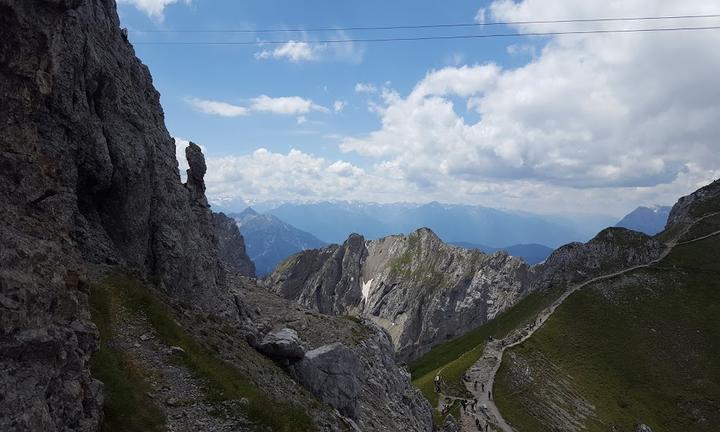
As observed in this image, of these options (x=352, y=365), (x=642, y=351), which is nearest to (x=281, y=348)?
(x=352, y=365)

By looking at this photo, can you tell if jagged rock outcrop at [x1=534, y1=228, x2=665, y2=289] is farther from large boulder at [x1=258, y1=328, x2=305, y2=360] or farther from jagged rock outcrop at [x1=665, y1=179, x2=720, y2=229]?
large boulder at [x1=258, y1=328, x2=305, y2=360]

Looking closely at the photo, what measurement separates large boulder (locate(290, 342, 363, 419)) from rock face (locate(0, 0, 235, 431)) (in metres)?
10.2

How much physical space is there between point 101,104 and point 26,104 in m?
16.8

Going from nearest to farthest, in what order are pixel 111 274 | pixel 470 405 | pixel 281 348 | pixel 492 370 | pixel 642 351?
pixel 111 274 → pixel 281 348 → pixel 470 405 → pixel 492 370 → pixel 642 351

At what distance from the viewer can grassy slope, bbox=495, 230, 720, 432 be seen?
267 feet

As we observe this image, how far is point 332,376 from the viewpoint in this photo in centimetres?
3266

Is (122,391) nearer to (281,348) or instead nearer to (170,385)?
(170,385)

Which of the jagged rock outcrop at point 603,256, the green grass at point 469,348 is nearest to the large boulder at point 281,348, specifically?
the green grass at point 469,348

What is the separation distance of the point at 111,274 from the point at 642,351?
349ft

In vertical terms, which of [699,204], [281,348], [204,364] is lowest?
[281,348]

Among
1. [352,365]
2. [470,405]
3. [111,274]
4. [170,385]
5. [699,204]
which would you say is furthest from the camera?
[699,204]

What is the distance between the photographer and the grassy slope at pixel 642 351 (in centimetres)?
8131

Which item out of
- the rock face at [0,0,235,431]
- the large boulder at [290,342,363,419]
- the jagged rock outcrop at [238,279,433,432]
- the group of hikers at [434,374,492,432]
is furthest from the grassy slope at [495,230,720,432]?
the rock face at [0,0,235,431]

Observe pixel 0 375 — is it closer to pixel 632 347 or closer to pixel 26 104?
pixel 26 104
